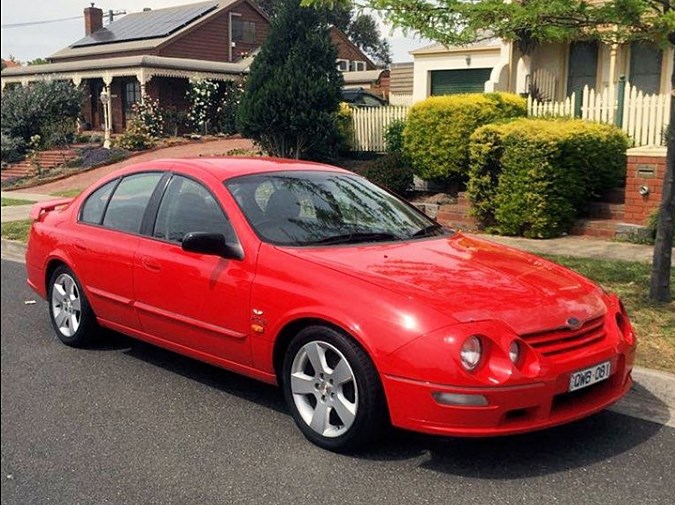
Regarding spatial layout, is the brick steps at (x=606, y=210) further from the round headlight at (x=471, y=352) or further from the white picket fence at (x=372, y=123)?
the round headlight at (x=471, y=352)

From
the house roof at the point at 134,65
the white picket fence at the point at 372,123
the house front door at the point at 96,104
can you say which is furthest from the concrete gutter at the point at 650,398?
the house front door at the point at 96,104

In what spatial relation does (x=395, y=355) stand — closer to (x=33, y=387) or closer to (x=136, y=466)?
(x=136, y=466)

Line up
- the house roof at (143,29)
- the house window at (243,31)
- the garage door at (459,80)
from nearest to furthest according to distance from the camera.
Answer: the garage door at (459,80) → the house roof at (143,29) → the house window at (243,31)

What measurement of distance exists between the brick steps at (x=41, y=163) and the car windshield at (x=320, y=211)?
68.3ft

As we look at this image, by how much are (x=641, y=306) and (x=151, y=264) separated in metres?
4.05

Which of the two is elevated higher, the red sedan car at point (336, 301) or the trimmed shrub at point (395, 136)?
the trimmed shrub at point (395, 136)

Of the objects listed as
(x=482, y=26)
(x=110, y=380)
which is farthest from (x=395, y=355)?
(x=482, y=26)

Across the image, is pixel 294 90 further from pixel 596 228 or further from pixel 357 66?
pixel 357 66

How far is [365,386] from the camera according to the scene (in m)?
3.72

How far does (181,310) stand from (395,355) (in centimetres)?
169

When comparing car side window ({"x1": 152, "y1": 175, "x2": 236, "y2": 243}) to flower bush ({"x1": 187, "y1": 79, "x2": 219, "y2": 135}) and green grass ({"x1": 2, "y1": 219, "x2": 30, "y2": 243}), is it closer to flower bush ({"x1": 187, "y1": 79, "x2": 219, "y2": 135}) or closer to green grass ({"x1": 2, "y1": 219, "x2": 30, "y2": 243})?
green grass ({"x1": 2, "y1": 219, "x2": 30, "y2": 243})

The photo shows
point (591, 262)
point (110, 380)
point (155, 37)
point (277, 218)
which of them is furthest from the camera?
point (155, 37)

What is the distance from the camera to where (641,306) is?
635 centimetres

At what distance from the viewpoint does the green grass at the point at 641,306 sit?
17.0 ft
